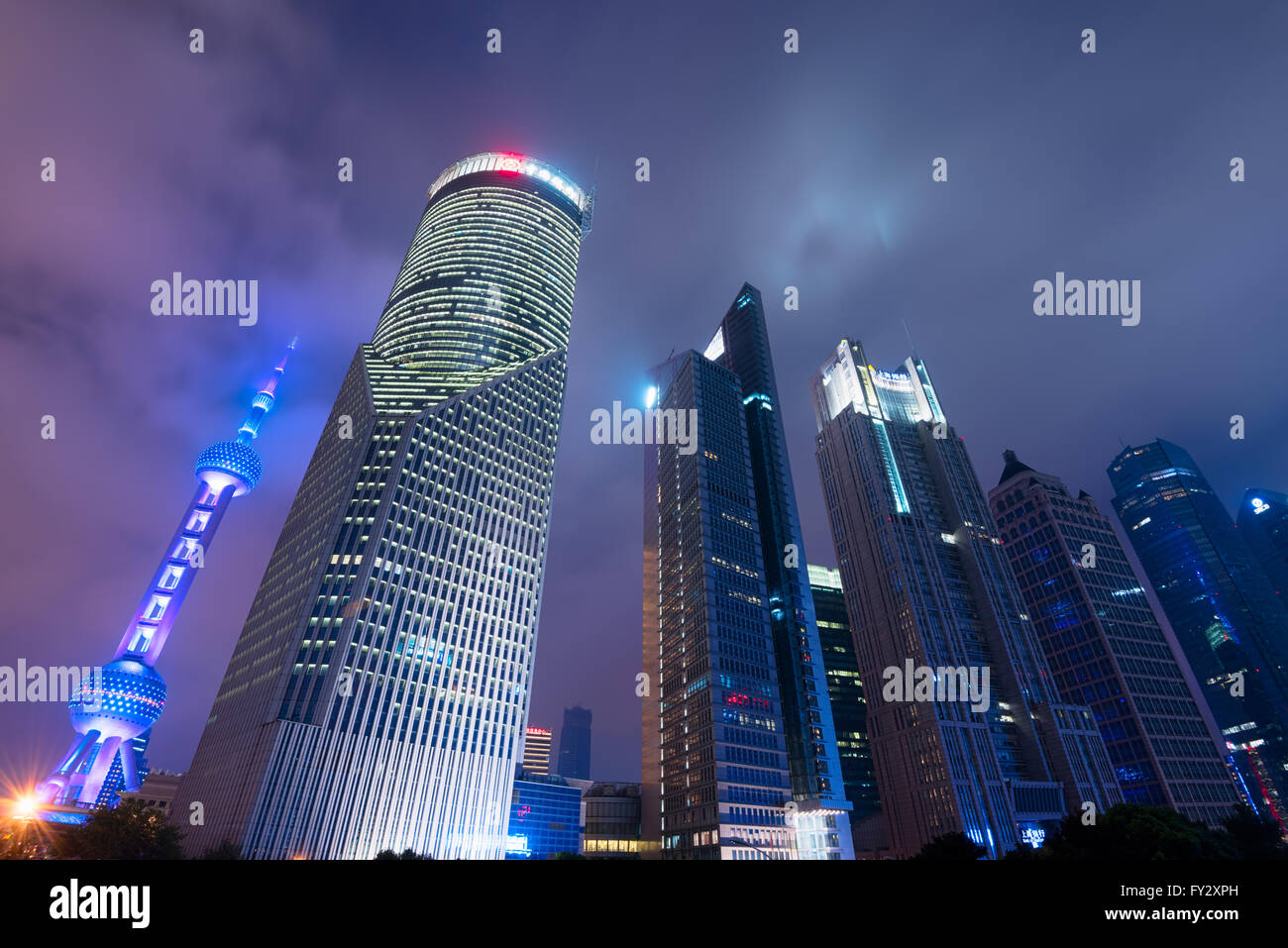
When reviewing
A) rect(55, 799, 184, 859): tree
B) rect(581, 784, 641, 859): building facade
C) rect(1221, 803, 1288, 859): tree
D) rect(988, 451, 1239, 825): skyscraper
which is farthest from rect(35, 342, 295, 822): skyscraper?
rect(988, 451, 1239, 825): skyscraper

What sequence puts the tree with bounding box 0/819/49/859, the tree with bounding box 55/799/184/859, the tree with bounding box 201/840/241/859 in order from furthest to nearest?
the tree with bounding box 201/840/241/859
the tree with bounding box 55/799/184/859
the tree with bounding box 0/819/49/859

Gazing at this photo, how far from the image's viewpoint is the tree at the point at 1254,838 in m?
64.8

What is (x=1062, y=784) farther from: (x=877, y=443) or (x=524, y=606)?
(x=524, y=606)

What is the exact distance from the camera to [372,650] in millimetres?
94125

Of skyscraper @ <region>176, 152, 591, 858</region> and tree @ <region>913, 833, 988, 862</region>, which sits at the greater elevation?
skyscraper @ <region>176, 152, 591, 858</region>

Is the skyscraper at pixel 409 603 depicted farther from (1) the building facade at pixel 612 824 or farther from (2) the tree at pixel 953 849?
(2) the tree at pixel 953 849

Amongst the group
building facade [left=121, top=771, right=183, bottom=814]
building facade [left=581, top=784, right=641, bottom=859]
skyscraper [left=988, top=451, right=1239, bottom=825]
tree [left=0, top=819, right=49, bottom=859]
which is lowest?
tree [left=0, top=819, right=49, bottom=859]

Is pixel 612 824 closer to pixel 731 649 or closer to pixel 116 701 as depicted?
pixel 731 649

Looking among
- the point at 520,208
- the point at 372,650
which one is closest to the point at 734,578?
the point at 372,650

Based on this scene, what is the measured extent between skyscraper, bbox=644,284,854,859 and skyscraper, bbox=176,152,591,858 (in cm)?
3501

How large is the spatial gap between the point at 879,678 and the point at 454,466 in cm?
10606

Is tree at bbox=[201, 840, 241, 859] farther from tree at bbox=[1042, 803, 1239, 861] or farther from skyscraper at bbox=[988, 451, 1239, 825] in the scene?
skyscraper at bbox=[988, 451, 1239, 825]

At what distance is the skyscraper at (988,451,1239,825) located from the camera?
13662 cm

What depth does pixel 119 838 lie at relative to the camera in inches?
2179
